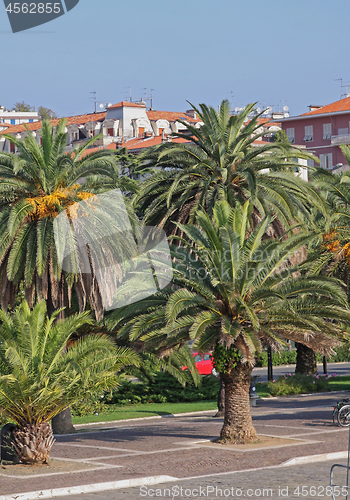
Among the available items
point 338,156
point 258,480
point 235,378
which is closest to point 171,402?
point 235,378

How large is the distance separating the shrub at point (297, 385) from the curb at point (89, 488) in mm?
20087

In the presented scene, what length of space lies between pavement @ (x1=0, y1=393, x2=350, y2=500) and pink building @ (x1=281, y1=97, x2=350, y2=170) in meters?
53.1

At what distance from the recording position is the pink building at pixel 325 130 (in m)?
71.7

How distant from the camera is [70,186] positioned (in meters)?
21.0

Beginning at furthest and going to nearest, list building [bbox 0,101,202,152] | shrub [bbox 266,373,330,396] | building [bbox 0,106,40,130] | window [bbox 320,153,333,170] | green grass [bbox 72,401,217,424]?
1. building [bbox 0,106,40,130]
2. building [bbox 0,101,202,152]
3. window [bbox 320,153,333,170]
4. shrub [bbox 266,373,330,396]
5. green grass [bbox 72,401,217,424]

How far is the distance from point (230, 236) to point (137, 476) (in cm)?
583

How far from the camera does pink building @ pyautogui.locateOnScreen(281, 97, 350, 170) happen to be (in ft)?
235

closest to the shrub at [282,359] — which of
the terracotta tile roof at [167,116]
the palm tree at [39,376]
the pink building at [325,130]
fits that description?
the pink building at [325,130]

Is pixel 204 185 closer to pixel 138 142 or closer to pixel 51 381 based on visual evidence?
pixel 51 381

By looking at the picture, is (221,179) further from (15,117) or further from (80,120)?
(15,117)

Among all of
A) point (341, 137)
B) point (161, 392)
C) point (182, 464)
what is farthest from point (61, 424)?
point (341, 137)

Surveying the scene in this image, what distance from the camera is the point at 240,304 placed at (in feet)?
53.4

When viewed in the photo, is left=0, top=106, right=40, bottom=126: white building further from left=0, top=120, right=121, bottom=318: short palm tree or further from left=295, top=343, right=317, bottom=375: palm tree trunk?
A: left=0, top=120, right=121, bottom=318: short palm tree

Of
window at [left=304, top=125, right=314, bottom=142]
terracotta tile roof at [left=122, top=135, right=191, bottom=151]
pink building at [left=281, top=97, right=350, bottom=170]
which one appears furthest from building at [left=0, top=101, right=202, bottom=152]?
window at [left=304, top=125, right=314, bottom=142]
